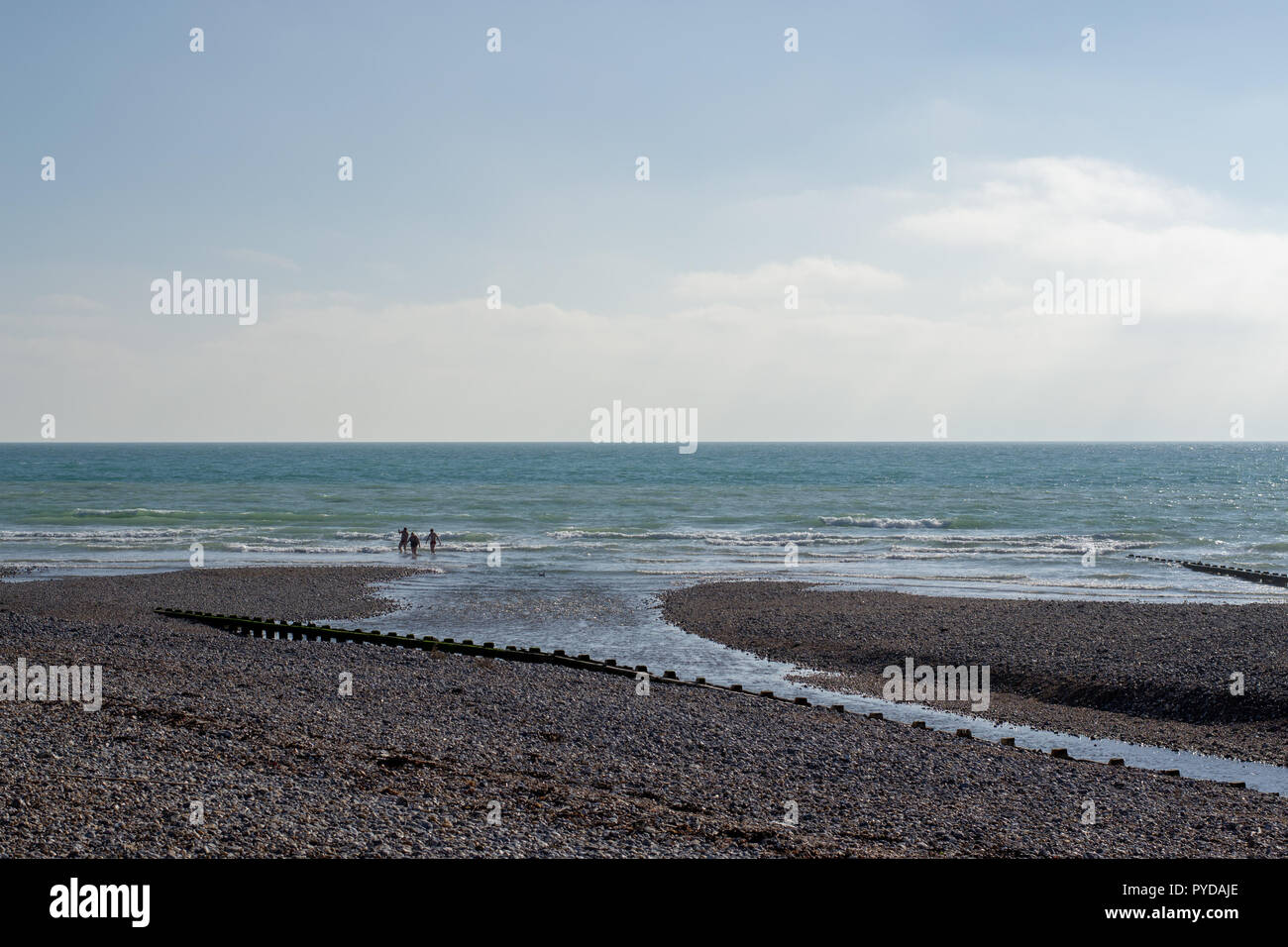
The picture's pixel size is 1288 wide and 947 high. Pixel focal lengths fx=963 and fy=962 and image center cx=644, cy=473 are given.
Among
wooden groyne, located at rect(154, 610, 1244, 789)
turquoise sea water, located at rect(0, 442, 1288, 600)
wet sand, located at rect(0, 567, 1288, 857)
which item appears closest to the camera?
wet sand, located at rect(0, 567, 1288, 857)

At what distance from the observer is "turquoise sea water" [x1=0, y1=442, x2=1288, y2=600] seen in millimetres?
39688

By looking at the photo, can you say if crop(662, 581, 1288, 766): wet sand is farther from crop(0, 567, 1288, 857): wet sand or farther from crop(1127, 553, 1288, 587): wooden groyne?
crop(1127, 553, 1288, 587): wooden groyne

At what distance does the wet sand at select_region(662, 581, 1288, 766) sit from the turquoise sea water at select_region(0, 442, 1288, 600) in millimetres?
5290

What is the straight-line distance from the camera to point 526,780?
459 inches

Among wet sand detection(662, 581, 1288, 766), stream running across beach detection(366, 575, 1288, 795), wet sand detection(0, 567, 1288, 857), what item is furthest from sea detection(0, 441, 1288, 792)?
wet sand detection(0, 567, 1288, 857)

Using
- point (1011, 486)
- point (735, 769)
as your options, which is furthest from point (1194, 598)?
point (1011, 486)

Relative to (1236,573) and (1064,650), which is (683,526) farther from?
(1064,650)

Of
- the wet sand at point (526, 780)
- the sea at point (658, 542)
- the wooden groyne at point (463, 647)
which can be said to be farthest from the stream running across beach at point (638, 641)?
the wet sand at point (526, 780)

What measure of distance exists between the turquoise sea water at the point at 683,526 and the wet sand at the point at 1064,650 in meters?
5.29

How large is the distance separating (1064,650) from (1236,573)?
2023 centimetres

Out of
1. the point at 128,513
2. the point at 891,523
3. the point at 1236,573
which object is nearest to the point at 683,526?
the point at 891,523

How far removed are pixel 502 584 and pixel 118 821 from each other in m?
26.2

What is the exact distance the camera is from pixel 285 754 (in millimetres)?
11820

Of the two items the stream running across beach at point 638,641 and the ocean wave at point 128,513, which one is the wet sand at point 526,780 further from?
the ocean wave at point 128,513
